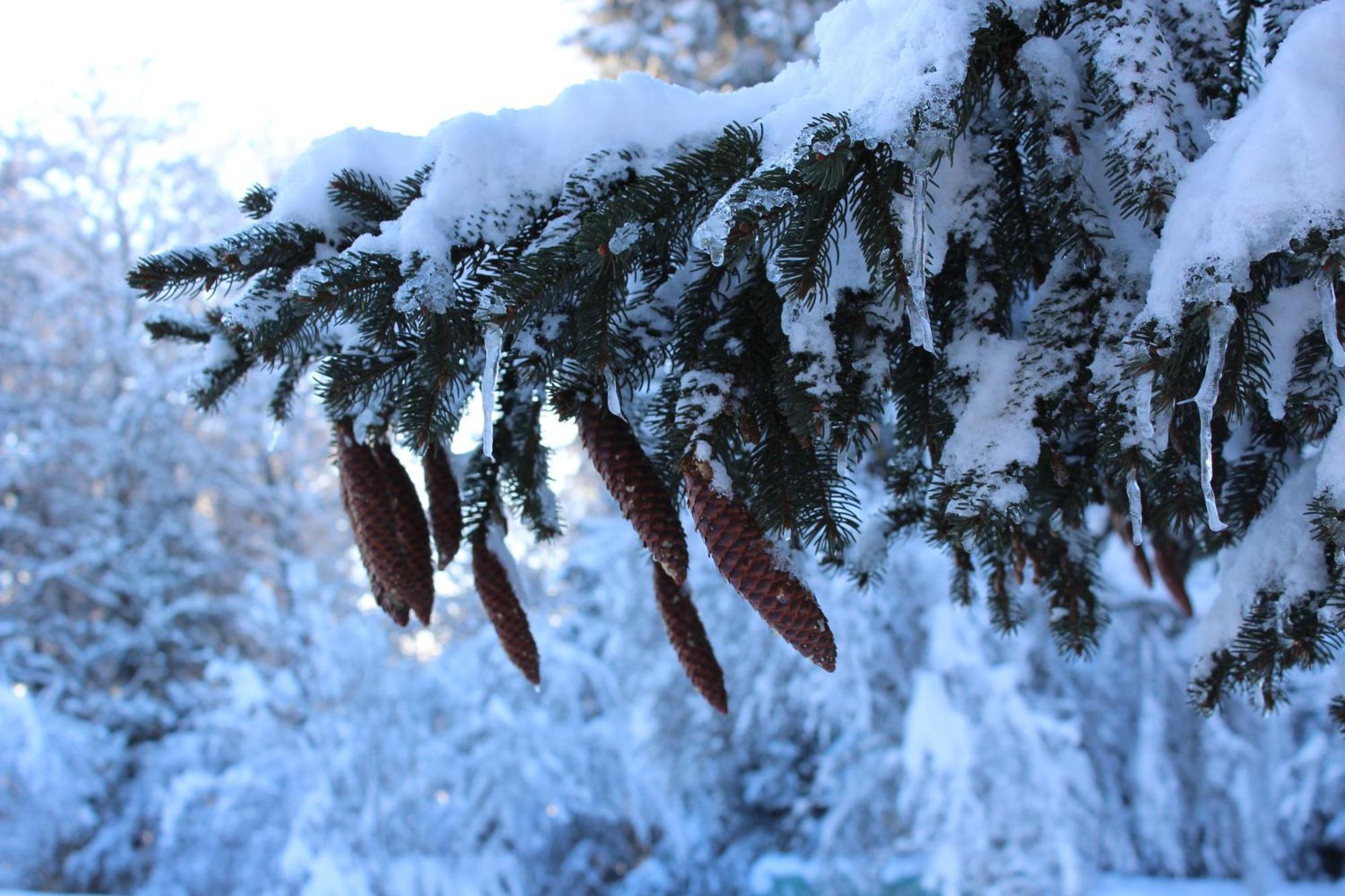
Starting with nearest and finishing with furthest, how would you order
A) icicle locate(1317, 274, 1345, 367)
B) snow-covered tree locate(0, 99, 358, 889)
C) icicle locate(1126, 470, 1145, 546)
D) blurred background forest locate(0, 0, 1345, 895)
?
icicle locate(1317, 274, 1345, 367) < icicle locate(1126, 470, 1145, 546) < blurred background forest locate(0, 0, 1345, 895) < snow-covered tree locate(0, 99, 358, 889)

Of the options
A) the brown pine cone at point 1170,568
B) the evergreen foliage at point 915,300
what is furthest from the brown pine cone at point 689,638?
the brown pine cone at point 1170,568

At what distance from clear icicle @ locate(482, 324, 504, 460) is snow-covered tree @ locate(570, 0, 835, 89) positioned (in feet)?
19.9

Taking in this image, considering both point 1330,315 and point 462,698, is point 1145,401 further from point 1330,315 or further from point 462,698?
point 462,698

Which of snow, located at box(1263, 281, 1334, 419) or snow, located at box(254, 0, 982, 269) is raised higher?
snow, located at box(254, 0, 982, 269)

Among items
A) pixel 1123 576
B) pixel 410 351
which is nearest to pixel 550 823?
pixel 1123 576

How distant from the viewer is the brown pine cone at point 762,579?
900 millimetres

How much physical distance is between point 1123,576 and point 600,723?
193 inches

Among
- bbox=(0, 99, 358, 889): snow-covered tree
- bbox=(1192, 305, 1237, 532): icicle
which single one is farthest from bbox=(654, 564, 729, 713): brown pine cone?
bbox=(0, 99, 358, 889): snow-covered tree

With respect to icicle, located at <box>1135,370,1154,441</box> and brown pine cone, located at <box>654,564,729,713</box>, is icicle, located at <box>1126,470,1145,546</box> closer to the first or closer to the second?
icicle, located at <box>1135,370,1154,441</box>

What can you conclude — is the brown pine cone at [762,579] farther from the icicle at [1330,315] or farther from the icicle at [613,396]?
the icicle at [1330,315]

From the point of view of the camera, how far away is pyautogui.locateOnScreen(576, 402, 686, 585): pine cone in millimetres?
1016

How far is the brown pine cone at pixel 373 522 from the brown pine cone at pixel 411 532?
0.01 meters

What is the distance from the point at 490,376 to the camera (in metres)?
0.94

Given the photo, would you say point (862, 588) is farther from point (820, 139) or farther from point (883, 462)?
point (820, 139)
